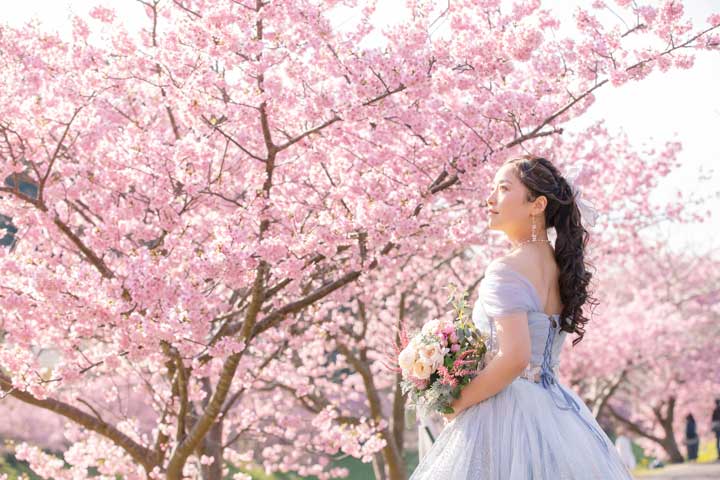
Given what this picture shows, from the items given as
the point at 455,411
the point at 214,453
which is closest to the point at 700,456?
the point at 214,453


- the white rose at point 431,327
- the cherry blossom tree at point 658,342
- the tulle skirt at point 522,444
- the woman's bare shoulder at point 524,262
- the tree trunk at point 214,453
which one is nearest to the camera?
the tulle skirt at point 522,444

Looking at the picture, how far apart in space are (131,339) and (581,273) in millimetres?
2990

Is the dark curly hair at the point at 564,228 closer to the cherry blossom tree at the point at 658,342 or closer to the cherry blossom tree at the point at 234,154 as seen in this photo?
the cherry blossom tree at the point at 234,154

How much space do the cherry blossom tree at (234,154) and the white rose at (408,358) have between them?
2.25m

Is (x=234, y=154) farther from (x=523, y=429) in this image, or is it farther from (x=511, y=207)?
(x=523, y=429)

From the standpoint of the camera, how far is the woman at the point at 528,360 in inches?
118

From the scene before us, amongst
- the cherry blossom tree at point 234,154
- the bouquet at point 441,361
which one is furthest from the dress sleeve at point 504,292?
the cherry blossom tree at point 234,154

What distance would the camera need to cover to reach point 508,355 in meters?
2.99

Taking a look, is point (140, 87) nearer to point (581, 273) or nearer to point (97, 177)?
point (97, 177)

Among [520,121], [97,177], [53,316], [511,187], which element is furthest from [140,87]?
[511,187]

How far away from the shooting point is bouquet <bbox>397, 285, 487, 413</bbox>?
3107 mm

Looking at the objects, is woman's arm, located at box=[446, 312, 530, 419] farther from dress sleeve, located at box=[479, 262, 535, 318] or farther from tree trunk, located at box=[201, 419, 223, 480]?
tree trunk, located at box=[201, 419, 223, 480]

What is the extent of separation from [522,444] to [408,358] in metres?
0.51

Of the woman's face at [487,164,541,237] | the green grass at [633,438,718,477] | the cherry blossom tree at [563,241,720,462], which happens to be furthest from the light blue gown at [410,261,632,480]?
the green grass at [633,438,718,477]
